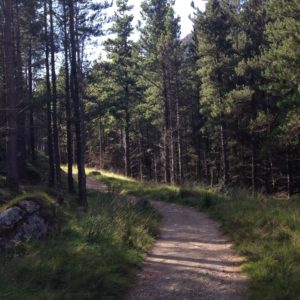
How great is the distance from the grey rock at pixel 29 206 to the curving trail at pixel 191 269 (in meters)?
2.32

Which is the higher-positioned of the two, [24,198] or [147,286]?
[24,198]

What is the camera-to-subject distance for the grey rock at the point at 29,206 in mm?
7900

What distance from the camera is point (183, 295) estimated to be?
20.4ft

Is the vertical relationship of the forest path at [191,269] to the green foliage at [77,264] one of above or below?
below

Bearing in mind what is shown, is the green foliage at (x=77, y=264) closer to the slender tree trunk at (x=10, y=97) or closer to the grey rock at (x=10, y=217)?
the grey rock at (x=10, y=217)

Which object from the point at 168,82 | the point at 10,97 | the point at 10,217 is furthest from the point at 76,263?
the point at 168,82

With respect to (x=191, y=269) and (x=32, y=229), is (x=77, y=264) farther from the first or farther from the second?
(x=191, y=269)

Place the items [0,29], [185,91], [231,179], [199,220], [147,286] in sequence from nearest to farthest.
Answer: [147,286] → [199,220] → [0,29] → [231,179] → [185,91]

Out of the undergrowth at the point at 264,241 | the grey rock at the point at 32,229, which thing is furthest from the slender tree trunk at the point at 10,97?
the undergrowth at the point at 264,241

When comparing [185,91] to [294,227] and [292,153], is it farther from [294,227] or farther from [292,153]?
[294,227]

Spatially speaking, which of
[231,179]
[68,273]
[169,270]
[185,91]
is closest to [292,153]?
[231,179]

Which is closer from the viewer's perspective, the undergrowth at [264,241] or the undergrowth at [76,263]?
the undergrowth at [76,263]

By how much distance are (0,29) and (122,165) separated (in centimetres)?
3614

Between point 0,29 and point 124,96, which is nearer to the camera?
point 0,29
